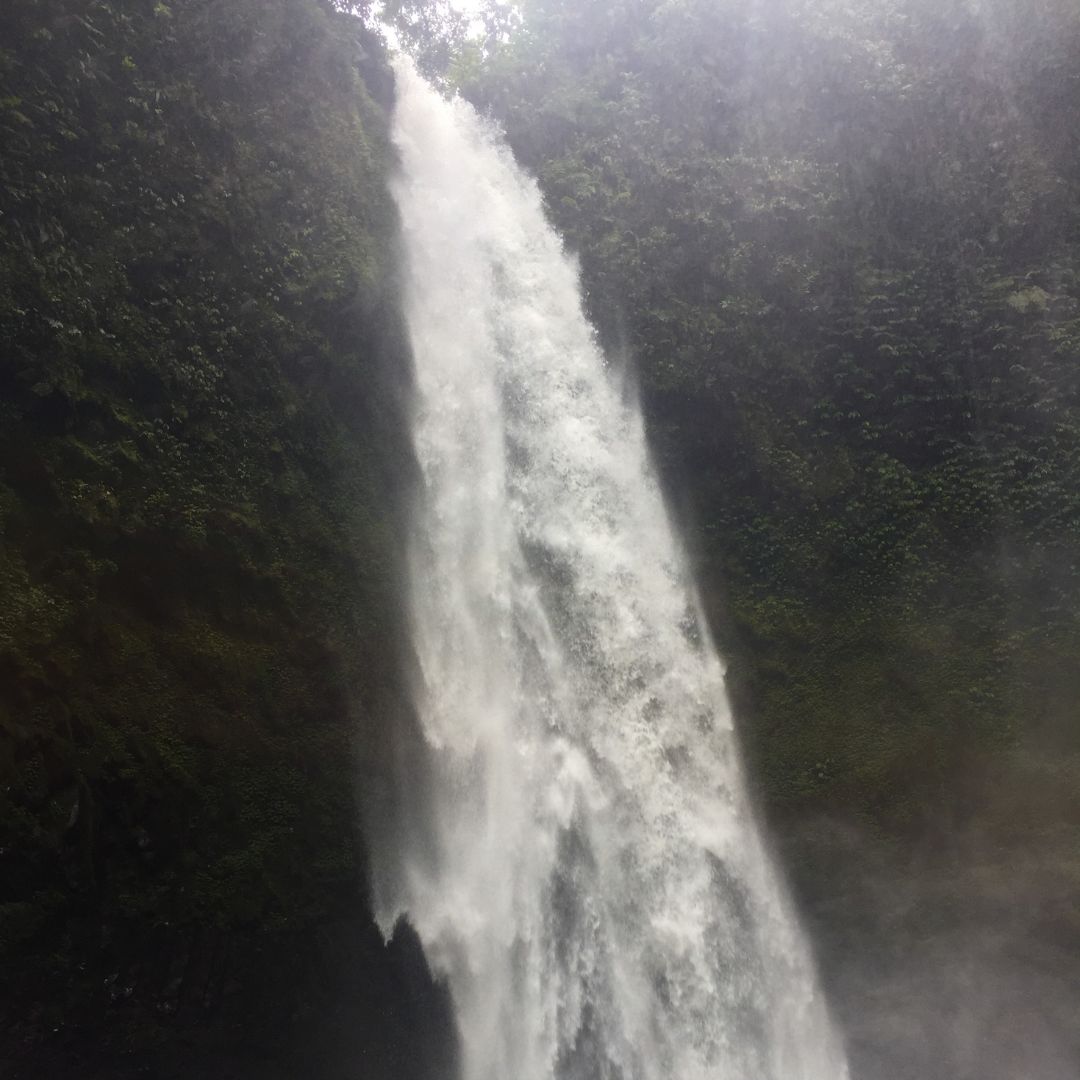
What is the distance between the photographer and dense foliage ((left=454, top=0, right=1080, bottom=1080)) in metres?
12.9

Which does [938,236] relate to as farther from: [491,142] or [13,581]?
[13,581]

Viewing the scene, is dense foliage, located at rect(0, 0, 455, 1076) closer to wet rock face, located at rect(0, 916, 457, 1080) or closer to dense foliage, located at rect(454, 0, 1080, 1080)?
wet rock face, located at rect(0, 916, 457, 1080)

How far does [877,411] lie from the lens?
48.3 feet

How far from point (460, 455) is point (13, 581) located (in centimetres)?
690

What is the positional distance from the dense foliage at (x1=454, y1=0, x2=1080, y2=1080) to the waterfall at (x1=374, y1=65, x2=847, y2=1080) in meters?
0.89

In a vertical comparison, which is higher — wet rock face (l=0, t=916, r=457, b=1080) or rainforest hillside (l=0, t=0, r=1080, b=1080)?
rainforest hillside (l=0, t=0, r=1080, b=1080)

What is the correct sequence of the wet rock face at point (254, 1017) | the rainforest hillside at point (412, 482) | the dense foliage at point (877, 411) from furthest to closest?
the dense foliage at point (877, 411), the rainforest hillside at point (412, 482), the wet rock face at point (254, 1017)

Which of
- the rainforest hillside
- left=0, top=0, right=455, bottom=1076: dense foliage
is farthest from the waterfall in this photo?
left=0, top=0, right=455, bottom=1076: dense foliage

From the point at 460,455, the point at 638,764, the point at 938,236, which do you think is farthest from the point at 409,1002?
the point at 938,236

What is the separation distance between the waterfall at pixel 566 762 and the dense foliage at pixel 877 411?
89 cm

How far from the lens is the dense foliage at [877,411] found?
42.4 ft

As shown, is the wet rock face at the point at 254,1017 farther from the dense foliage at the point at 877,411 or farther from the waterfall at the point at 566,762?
the dense foliage at the point at 877,411

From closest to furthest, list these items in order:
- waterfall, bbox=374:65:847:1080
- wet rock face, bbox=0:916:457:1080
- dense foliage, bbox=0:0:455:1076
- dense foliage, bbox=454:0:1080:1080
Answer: dense foliage, bbox=0:0:455:1076, wet rock face, bbox=0:916:457:1080, waterfall, bbox=374:65:847:1080, dense foliage, bbox=454:0:1080:1080

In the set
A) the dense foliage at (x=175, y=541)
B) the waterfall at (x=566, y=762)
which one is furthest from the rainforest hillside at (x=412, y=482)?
the waterfall at (x=566, y=762)
